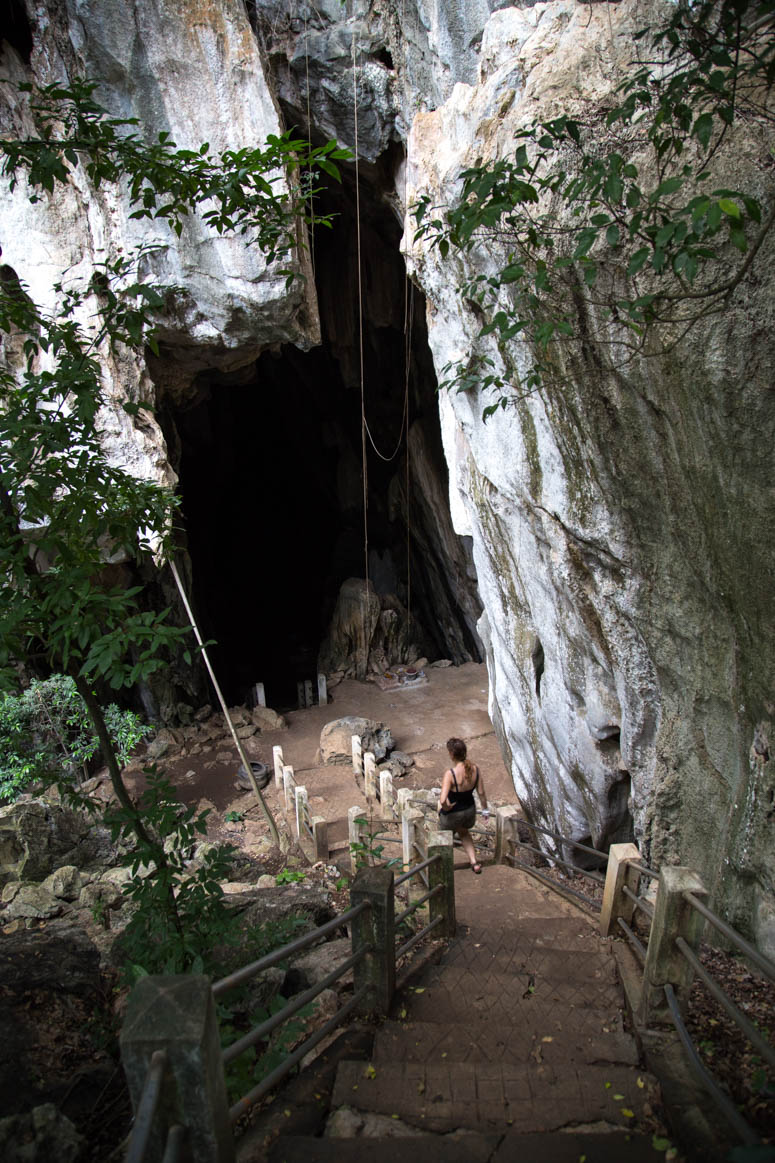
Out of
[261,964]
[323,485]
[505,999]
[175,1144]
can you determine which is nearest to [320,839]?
[505,999]

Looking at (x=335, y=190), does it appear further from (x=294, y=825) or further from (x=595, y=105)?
(x=294, y=825)

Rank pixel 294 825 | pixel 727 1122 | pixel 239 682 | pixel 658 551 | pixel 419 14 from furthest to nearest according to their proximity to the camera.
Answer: pixel 239 682, pixel 294 825, pixel 419 14, pixel 658 551, pixel 727 1122

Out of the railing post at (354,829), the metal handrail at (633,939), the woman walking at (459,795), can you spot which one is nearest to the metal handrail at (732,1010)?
the metal handrail at (633,939)

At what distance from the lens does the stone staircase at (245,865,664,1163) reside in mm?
2320

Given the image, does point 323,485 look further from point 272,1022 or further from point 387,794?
point 272,1022

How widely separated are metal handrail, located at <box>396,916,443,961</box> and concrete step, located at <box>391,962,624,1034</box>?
0.67 feet

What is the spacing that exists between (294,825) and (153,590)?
7513 millimetres

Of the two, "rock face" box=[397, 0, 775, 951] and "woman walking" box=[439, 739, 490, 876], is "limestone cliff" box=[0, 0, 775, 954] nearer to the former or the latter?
"rock face" box=[397, 0, 775, 951]

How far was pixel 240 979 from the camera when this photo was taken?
6.98 ft

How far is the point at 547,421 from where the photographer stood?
5.21 m

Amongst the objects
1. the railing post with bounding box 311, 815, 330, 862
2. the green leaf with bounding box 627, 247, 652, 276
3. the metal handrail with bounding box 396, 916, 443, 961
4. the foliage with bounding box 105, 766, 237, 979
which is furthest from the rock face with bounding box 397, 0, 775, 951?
the foliage with bounding box 105, 766, 237, 979

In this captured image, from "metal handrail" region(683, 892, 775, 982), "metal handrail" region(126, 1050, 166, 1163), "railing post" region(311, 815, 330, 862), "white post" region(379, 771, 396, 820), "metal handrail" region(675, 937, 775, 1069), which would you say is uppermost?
"metal handrail" region(126, 1050, 166, 1163)

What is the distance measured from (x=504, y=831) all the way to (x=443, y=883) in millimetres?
2510

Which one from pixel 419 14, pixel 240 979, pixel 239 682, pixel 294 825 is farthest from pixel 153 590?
pixel 240 979
